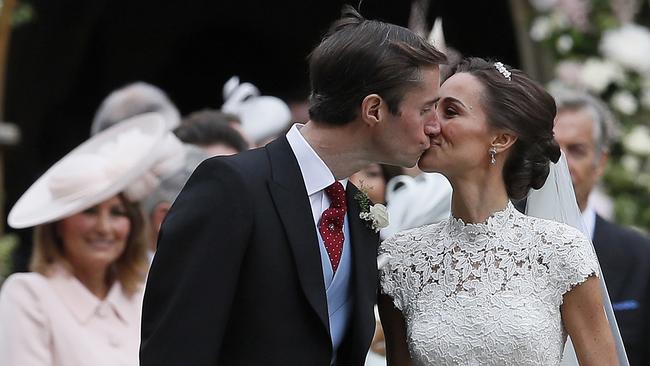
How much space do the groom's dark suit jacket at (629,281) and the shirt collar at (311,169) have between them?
2.22 meters

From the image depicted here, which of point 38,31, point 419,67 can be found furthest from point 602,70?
point 419,67

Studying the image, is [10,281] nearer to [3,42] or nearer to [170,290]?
[170,290]

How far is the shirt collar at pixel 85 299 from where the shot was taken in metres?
5.30

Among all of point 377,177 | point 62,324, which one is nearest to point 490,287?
point 62,324

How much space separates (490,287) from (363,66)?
0.82 meters

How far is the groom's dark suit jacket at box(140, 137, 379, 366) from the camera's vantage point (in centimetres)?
369

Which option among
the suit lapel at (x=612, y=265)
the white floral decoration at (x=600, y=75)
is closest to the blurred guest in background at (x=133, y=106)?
the suit lapel at (x=612, y=265)

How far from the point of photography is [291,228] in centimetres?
381

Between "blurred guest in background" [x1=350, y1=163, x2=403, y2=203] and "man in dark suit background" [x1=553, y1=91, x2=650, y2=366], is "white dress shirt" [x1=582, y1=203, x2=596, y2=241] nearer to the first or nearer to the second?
"man in dark suit background" [x1=553, y1=91, x2=650, y2=366]

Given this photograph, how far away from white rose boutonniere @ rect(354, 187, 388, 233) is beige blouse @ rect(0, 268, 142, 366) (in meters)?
1.50

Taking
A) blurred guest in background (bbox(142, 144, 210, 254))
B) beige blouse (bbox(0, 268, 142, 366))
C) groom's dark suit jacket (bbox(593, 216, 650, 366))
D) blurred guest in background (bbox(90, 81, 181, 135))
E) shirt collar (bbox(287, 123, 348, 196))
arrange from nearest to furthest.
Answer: shirt collar (bbox(287, 123, 348, 196))
beige blouse (bbox(0, 268, 142, 366))
groom's dark suit jacket (bbox(593, 216, 650, 366))
blurred guest in background (bbox(142, 144, 210, 254))
blurred guest in background (bbox(90, 81, 181, 135))

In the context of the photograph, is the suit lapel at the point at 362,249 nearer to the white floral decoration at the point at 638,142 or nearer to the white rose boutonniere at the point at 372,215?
the white rose boutonniere at the point at 372,215

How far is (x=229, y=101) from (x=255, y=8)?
17.2 ft

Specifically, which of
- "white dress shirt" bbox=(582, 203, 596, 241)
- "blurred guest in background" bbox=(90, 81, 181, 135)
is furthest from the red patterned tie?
"blurred guest in background" bbox=(90, 81, 181, 135)
